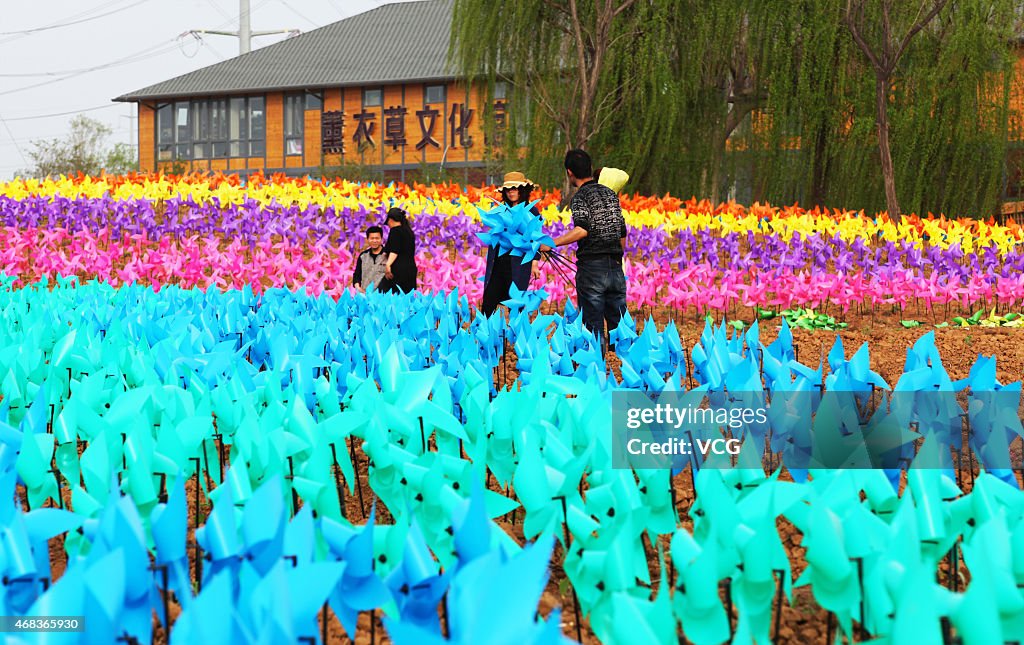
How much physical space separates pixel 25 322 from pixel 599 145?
34.6ft

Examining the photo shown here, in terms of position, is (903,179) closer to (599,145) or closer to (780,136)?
(780,136)

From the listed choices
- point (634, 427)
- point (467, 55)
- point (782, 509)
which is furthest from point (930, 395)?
point (467, 55)

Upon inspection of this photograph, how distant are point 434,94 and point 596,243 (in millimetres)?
23660

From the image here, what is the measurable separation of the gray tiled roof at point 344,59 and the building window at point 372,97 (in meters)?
0.51

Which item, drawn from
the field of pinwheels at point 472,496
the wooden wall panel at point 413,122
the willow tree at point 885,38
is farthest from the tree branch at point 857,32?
the wooden wall panel at point 413,122

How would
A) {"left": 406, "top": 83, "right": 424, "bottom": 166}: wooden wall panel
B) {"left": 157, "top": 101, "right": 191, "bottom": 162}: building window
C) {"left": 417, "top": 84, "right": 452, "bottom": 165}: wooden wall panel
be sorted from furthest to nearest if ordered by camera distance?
{"left": 157, "top": 101, "right": 191, "bottom": 162}: building window, {"left": 406, "top": 83, "right": 424, "bottom": 166}: wooden wall panel, {"left": 417, "top": 84, "right": 452, "bottom": 165}: wooden wall panel

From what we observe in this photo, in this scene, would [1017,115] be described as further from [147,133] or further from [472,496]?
[147,133]

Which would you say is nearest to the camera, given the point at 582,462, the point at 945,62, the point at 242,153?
the point at 582,462

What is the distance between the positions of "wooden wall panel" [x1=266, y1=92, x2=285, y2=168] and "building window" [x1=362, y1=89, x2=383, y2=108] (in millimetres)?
2662

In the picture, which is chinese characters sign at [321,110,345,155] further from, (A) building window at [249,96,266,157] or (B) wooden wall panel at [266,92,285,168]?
(A) building window at [249,96,266,157]

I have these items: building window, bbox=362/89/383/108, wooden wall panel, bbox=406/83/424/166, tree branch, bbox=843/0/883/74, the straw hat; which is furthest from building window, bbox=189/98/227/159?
the straw hat

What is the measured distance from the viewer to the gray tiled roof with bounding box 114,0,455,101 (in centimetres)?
2905

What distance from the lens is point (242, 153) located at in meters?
30.6

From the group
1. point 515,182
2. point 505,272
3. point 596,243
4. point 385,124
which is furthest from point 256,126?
point 596,243
